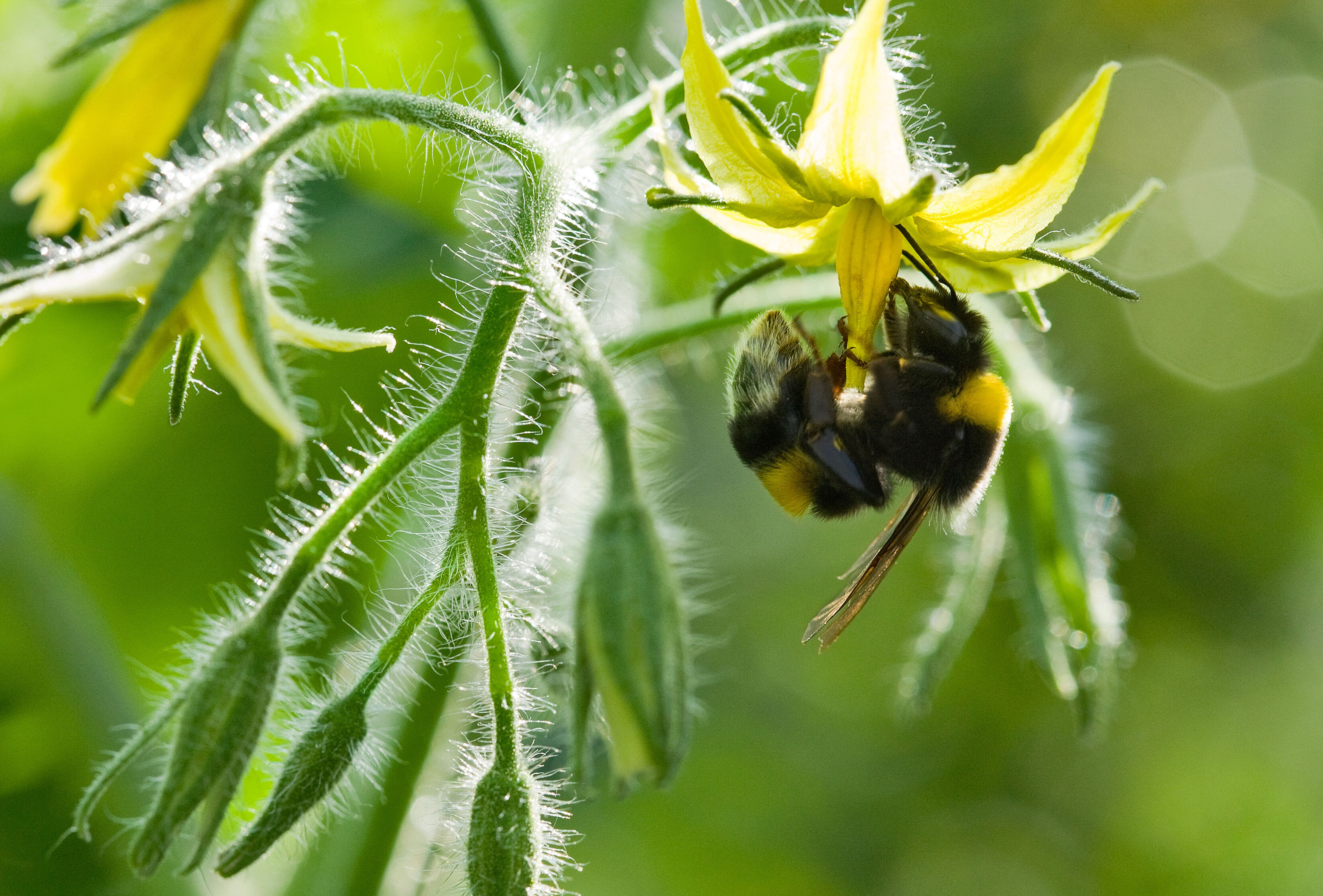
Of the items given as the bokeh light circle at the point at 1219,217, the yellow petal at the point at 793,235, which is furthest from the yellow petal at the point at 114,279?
the bokeh light circle at the point at 1219,217

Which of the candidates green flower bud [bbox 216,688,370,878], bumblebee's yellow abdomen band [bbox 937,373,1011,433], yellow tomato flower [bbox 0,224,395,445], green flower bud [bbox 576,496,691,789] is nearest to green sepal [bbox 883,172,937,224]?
bumblebee's yellow abdomen band [bbox 937,373,1011,433]

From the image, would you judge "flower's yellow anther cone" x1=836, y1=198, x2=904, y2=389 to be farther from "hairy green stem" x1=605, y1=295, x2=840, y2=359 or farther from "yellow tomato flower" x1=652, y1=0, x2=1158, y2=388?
"hairy green stem" x1=605, y1=295, x2=840, y2=359

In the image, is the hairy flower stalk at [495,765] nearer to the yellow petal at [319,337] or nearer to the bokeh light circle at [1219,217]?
the yellow petal at [319,337]

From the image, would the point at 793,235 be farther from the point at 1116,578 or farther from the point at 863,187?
the point at 1116,578

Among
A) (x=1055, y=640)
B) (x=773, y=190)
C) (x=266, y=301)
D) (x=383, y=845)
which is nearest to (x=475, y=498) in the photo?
(x=266, y=301)

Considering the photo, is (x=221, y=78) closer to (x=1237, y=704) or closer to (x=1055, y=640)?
(x=1055, y=640)

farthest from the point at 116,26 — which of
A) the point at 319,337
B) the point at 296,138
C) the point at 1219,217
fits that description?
the point at 1219,217
